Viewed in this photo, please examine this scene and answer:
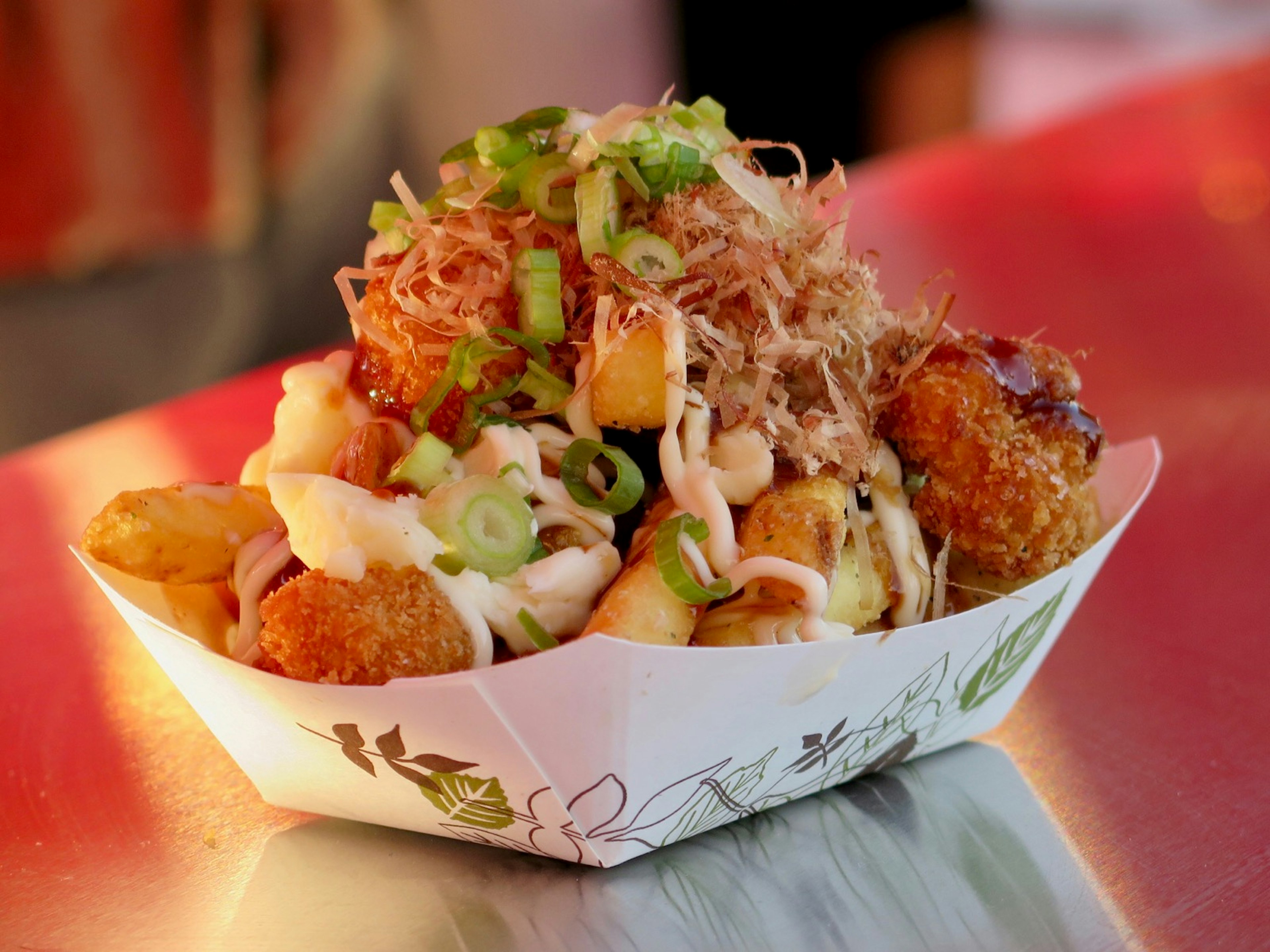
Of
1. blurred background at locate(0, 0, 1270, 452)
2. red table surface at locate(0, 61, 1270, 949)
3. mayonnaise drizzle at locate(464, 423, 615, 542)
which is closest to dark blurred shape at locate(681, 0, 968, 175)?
blurred background at locate(0, 0, 1270, 452)

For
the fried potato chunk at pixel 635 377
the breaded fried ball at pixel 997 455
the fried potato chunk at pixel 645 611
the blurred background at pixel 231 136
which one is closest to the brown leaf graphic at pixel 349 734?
the fried potato chunk at pixel 645 611

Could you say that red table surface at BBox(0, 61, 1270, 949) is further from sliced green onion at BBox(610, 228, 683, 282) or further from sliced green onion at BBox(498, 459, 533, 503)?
sliced green onion at BBox(610, 228, 683, 282)

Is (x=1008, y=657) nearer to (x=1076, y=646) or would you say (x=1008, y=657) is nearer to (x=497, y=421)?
(x=1076, y=646)

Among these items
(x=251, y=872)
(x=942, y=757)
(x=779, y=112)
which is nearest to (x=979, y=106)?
(x=779, y=112)

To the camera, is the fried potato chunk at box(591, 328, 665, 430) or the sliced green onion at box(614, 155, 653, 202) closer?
the fried potato chunk at box(591, 328, 665, 430)

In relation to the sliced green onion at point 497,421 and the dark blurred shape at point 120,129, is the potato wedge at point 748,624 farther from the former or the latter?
the dark blurred shape at point 120,129

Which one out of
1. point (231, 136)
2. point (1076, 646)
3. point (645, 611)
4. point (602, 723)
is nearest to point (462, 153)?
point (645, 611)

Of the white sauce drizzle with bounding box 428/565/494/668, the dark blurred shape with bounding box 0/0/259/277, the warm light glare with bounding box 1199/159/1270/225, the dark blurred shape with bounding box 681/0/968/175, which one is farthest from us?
the dark blurred shape with bounding box 681/0/968/175
